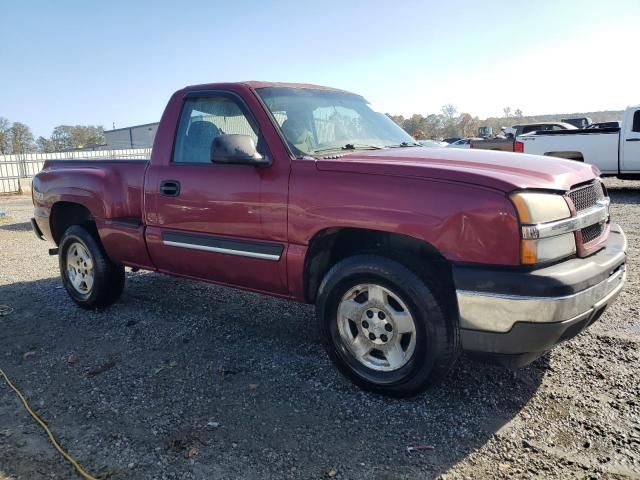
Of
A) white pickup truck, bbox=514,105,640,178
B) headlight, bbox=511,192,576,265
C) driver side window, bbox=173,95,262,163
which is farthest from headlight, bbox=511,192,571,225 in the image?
white pickup truck, bbox=514,105,640,178

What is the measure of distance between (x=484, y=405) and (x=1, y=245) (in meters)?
9.05

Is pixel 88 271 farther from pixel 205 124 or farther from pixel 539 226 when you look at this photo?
pixel 539 226

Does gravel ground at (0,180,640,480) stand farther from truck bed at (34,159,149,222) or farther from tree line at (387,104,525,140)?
tree line at (387,104,525,140)

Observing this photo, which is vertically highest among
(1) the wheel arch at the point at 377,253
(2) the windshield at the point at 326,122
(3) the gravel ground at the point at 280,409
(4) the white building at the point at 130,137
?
(4) the white building at the point at 130,137

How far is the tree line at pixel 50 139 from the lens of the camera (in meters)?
49.9

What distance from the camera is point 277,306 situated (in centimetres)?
500

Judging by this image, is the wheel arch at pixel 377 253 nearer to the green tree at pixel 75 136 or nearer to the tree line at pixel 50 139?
the tree line at pixel 50 139

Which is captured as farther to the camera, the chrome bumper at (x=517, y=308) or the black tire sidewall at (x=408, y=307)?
the black tire sidewall at (x=408, y=307)

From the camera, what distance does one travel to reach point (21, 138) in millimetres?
52188

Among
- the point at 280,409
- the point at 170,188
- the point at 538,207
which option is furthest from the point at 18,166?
the point at 538,207

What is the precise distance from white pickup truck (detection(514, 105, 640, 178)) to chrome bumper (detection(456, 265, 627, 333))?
10535 mm

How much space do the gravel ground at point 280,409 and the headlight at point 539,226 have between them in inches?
38.7

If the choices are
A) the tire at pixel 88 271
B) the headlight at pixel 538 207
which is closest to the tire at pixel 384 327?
the headlight at pixel 538 207

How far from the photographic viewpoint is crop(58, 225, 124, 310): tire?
4.89 meters
